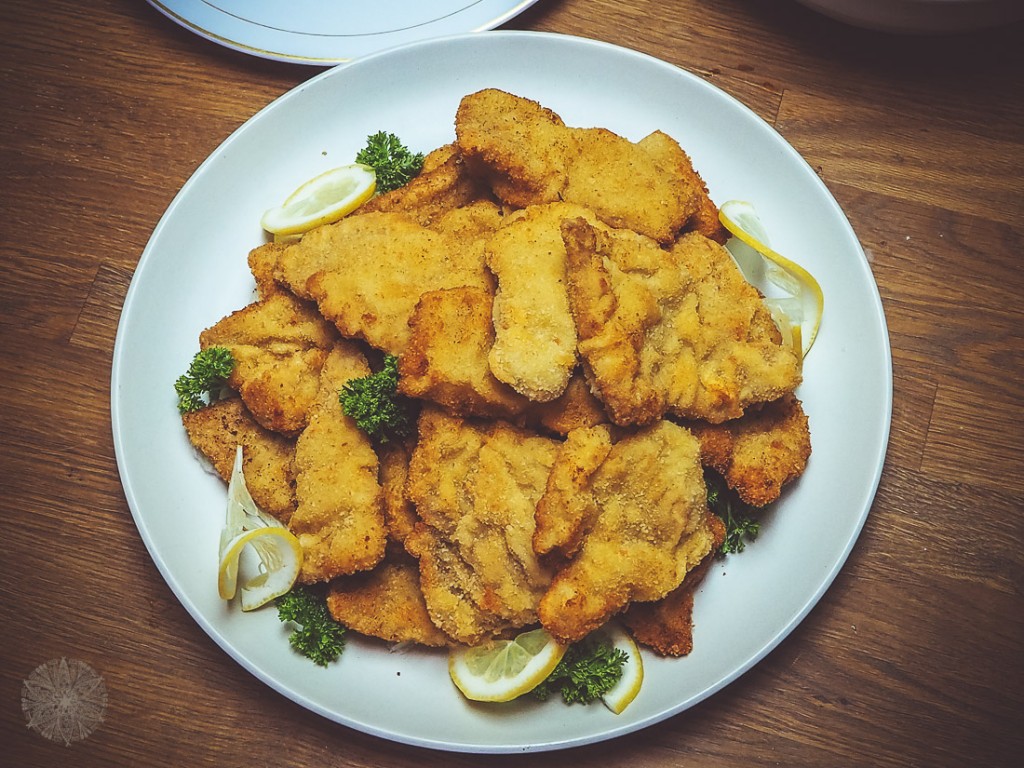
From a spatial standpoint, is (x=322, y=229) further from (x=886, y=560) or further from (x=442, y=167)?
(x=886, y=560)

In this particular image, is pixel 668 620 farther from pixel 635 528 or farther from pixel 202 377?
pixel 202 377

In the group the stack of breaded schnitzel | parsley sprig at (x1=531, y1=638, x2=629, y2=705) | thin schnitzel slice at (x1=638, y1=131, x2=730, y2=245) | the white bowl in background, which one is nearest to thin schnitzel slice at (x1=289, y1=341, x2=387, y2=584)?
the stack of breaded schnitzel

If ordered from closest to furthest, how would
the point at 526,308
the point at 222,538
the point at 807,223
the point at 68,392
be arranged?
the point at 526,308 → the point at 222,538 → the point at 807,223 → the point at 68,392

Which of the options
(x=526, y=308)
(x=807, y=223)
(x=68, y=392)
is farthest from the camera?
(x=68, y=392)

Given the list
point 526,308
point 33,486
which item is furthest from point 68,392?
point 526,308

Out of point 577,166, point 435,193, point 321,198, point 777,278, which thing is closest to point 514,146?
point 577,166

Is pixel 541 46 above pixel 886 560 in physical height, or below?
above
